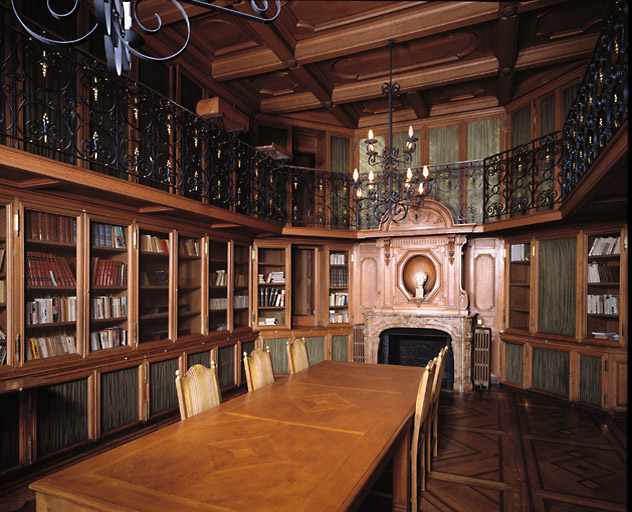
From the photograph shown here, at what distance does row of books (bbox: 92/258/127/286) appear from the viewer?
429 cm

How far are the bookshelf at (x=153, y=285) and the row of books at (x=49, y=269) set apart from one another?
0.84 metres

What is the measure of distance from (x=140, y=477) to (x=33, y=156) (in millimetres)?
2458

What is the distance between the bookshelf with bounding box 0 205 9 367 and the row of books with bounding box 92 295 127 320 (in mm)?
822

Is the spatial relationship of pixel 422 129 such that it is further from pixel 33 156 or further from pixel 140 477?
pixel 140 477

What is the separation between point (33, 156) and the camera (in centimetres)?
313

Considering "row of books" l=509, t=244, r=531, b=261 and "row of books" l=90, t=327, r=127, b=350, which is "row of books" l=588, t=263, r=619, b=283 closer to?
"row of books" l=509, t=244, r=531, b=261

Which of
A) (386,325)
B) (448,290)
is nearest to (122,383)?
(386,325)

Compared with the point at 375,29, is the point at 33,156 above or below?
below

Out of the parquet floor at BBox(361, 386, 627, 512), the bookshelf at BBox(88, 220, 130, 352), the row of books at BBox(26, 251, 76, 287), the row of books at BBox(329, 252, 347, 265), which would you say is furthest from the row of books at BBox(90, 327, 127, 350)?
the row of books at BBox(329, 252, 347, 265)

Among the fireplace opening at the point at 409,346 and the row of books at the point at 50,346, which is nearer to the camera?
the row of books at the point at 50,346

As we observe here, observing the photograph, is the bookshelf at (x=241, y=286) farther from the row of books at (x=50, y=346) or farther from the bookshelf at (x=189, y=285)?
the row of books at (x=50, y=346)

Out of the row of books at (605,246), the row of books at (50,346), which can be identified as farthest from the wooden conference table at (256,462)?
the row of books at (605,246)

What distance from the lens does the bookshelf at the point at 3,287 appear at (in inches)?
137

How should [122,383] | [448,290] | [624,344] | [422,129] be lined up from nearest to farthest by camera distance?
1. [122,383]
2. [624,344]
3. [448,290]
4. [422,129]
